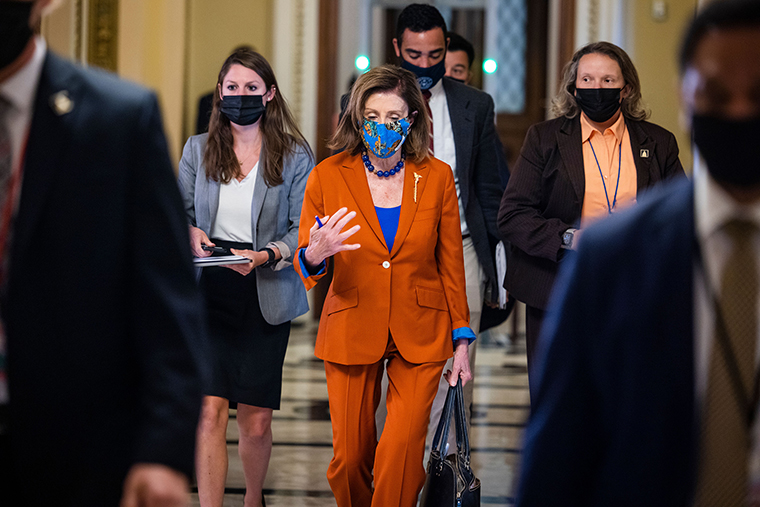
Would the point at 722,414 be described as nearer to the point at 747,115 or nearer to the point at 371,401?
the point at 747,115

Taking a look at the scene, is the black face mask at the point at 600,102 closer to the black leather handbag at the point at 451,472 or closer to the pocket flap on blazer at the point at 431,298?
the pocket flap on blazer at the point at 431,298

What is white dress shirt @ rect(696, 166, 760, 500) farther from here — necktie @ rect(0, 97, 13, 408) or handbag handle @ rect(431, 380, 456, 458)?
handbag handle @ rect(431, 380, 456, 458)

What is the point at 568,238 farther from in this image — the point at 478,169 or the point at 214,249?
the point at 214,249

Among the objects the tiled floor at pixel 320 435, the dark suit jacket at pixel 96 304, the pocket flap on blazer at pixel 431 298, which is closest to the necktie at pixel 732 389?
the dark suit jacket at pixel 96 304

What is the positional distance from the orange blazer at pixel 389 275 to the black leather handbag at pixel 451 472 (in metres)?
0.21

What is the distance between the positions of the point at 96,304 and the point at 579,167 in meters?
2.50

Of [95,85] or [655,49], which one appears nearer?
[95,85]

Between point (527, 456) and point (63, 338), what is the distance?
72 cm

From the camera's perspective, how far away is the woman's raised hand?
3.00 m

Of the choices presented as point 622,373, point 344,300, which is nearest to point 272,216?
point 344,300

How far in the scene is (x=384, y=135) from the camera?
321cm

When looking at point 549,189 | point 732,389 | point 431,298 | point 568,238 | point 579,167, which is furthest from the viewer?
point 549,189

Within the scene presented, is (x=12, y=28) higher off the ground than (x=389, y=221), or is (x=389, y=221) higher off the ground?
(x=12, y=28)

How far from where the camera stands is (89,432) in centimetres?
140
